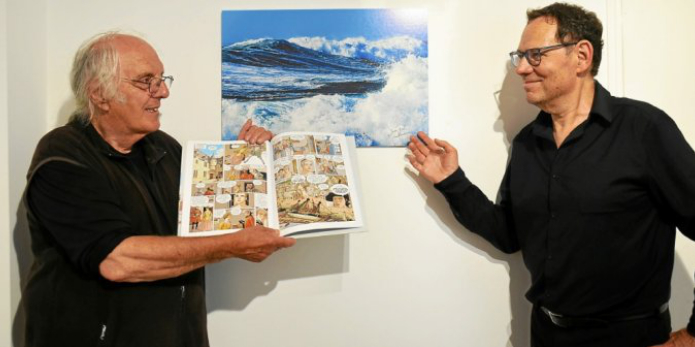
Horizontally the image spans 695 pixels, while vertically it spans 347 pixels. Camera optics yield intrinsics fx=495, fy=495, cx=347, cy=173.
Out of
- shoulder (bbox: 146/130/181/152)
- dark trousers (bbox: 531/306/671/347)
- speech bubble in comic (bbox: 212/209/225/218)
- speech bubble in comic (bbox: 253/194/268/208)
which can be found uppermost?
shoulder (bbox: 146/130/181/152)

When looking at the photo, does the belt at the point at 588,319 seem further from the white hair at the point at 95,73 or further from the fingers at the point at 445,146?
the white hair at the point at 95,73

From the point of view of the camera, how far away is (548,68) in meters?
1.45

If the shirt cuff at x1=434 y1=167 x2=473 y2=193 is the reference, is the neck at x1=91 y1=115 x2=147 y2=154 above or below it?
above

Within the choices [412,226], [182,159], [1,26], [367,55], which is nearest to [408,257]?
[412,226]

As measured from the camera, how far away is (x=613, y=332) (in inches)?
54.7

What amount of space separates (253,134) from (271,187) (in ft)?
0.75

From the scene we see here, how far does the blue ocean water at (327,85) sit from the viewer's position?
1.74 m

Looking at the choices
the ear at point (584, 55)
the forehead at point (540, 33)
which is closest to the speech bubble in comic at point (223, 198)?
the forehead at point (540, 33)

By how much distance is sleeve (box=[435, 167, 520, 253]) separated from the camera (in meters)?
1.64

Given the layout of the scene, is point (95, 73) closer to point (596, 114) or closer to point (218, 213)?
point (218, 213)

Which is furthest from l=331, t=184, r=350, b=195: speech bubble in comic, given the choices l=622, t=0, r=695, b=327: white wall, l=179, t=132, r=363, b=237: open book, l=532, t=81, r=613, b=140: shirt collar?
l=622, t=0, r=695, b=327: white wall

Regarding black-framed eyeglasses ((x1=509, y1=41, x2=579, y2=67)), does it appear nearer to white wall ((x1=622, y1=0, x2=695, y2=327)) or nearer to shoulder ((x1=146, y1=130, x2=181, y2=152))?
white wall ((x1=622, y1=0, x2=695, y2=327))

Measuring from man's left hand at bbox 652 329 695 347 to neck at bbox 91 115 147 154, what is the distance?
5.17 feet

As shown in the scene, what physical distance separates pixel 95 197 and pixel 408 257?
1039 mm
